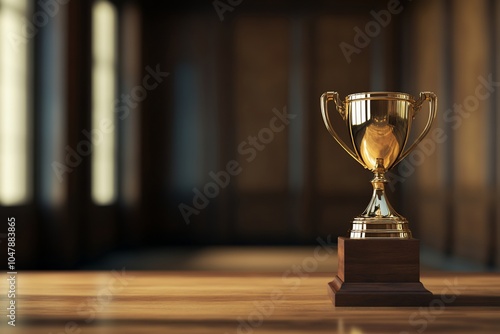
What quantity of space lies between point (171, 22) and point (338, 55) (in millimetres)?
1649

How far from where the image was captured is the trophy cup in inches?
48.9

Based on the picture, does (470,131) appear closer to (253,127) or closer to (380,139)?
A: (253,127)

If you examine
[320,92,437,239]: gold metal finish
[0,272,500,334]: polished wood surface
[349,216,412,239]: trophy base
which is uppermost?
[320,92,437,239]: gold metal finish

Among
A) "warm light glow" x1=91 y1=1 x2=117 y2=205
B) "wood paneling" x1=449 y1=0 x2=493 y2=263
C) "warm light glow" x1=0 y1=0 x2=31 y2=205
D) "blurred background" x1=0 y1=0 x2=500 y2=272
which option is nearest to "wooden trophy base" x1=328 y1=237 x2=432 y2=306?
"warm light glow" x1=0 y1=0 x2=31 y2=205

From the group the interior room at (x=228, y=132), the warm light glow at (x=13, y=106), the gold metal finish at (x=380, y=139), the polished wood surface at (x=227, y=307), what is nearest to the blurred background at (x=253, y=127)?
the interior room at (x=228, y=132)

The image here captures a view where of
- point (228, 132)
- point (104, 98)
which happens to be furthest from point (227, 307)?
point (228, 132)

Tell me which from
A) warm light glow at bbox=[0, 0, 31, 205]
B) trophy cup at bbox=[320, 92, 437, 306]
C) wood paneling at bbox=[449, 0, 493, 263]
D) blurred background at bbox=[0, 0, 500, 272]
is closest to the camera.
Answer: trophy cup at bbox=[320, 92, 437, 306]

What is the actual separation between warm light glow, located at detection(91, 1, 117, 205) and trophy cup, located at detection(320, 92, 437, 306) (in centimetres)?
384

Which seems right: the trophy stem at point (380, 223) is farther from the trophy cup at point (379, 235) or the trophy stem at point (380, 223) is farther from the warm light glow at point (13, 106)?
the warm light glow at point (13, 106)

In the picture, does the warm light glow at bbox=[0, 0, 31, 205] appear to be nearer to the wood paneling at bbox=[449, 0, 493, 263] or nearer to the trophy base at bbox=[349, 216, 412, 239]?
the trophy base at bbox=[349, 216, 412, 239]

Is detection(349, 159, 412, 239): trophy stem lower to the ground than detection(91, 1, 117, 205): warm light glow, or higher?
lower

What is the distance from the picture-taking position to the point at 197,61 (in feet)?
20.6

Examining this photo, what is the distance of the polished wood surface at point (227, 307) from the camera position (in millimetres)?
1028

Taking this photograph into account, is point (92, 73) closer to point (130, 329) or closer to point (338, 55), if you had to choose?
point (338, 55)
